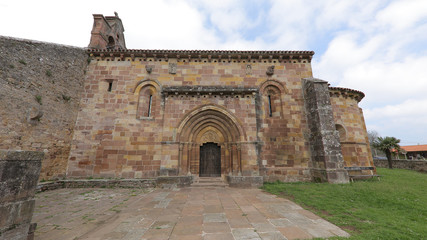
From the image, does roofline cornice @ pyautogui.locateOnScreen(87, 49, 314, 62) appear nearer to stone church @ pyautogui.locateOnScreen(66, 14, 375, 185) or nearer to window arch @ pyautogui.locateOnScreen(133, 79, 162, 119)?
stone church @ pyautogui.locateOnScreen(66, 14, 375, 185)

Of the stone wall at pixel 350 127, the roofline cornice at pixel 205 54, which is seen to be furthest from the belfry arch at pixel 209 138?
the stone wall at pixel 350 127

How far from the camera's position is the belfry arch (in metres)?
9.17

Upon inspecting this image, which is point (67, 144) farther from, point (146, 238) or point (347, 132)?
point (347, 132)

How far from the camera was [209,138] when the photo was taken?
997 cm

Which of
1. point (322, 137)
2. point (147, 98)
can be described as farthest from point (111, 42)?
point (322, 137)

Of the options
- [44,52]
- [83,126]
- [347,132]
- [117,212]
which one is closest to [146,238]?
[117,212]

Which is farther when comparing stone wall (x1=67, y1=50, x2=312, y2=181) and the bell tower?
the bell tower

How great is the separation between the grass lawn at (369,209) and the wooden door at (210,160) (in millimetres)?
3350

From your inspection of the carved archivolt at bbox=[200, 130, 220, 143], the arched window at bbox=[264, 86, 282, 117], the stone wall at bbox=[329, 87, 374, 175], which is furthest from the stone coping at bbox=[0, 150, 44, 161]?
the stone wall at bbox=[329, 87, 374, 175]

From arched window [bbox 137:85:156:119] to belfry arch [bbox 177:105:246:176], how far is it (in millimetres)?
2535

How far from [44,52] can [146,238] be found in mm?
11004

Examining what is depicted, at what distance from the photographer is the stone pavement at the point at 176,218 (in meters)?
3.59

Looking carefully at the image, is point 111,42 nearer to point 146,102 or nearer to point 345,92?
point 146,102

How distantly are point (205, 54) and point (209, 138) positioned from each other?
570 centimetres
